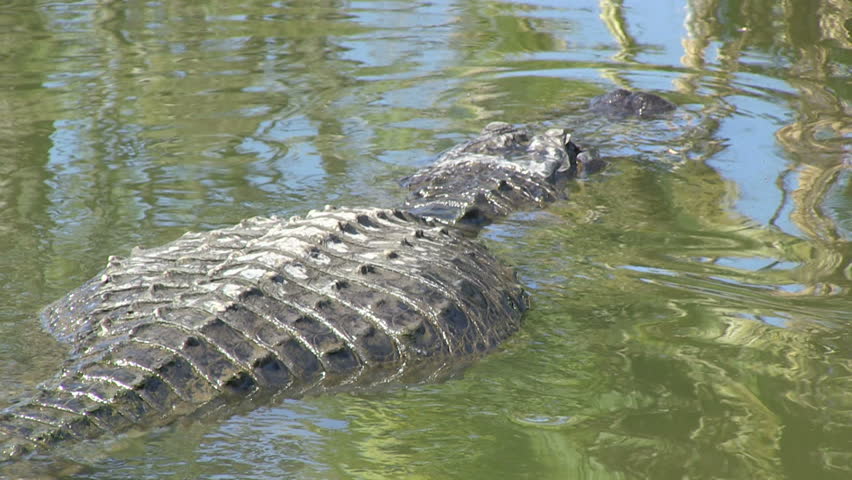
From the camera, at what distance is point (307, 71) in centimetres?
982

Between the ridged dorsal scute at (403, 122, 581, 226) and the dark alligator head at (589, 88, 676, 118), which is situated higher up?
the dark alligator head at (589, 88, 676, 118)

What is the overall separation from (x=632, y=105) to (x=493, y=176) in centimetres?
205

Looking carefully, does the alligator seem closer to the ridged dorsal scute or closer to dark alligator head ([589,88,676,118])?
the ridged dorsal scute

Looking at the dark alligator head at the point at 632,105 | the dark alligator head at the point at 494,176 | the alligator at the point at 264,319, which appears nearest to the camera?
the alligator at the point at 264,319

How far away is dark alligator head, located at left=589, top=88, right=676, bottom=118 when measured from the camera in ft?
27.1

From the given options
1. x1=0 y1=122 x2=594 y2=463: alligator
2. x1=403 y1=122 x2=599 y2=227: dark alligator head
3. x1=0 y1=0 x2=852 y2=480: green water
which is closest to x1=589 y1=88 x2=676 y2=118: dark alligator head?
x1=0 y1=0 x2=852 y2=480: green water

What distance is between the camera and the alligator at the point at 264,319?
3633mm

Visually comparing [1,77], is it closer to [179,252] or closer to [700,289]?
[179,252]

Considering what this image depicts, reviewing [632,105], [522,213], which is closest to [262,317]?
[522,213]

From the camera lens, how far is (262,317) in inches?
161

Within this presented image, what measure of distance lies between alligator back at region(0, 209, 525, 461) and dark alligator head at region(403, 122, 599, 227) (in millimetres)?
1100

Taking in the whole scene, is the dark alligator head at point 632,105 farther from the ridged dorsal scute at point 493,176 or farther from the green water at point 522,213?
the ridged dorsal scute at point 493,176

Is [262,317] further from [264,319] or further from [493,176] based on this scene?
[493,176]

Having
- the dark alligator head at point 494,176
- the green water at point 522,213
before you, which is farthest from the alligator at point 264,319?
the dark alligator head at point 494,176
